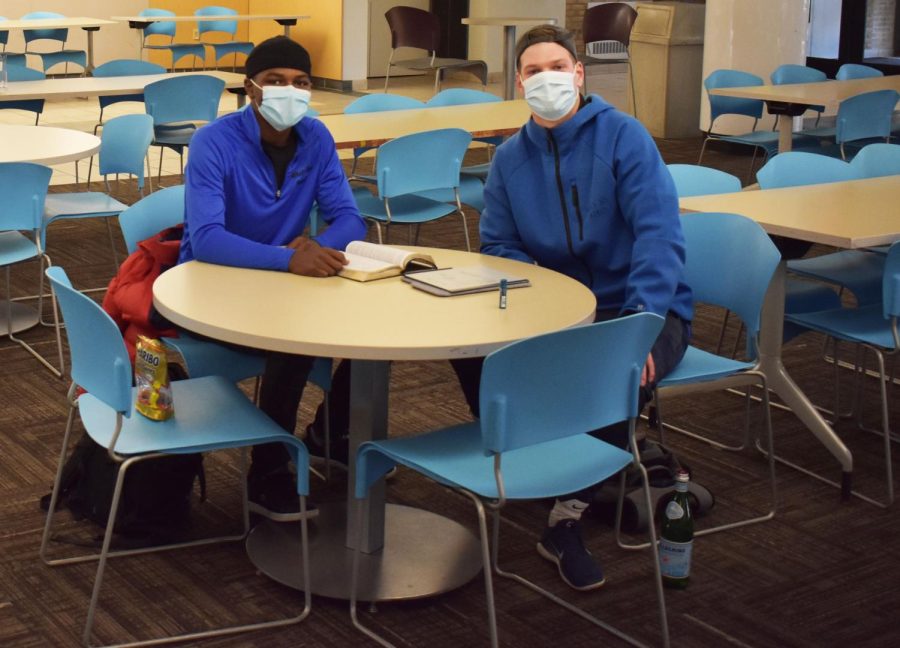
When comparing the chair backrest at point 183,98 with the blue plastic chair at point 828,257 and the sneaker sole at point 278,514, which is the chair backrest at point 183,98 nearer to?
the blue plastic chair at point 828,257

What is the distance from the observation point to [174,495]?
10.4ft

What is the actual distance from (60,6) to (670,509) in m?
11.9

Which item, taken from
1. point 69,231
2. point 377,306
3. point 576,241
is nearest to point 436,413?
point 576,241

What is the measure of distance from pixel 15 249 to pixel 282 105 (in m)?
1.66

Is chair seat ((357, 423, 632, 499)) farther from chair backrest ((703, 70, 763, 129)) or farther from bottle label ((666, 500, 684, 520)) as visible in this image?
chair backrest ((703, 70, 763, 129))

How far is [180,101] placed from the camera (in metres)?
6.73

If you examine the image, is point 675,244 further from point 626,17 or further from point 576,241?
point 626,17

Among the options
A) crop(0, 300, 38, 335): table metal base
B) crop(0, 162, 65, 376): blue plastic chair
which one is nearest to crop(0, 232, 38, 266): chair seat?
crop(0, 162, 65, 376): blue plastic chair

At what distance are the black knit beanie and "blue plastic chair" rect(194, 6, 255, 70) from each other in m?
8.87

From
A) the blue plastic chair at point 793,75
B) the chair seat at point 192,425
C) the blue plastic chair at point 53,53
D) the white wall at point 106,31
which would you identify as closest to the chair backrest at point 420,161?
the chair seat at point 192,425

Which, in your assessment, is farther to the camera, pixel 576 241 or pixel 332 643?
pixel 576 241

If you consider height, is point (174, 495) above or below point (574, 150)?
below

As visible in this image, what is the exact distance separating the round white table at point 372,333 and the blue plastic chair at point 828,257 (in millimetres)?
1388

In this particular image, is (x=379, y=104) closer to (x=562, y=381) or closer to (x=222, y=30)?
(x=562, y=381)
